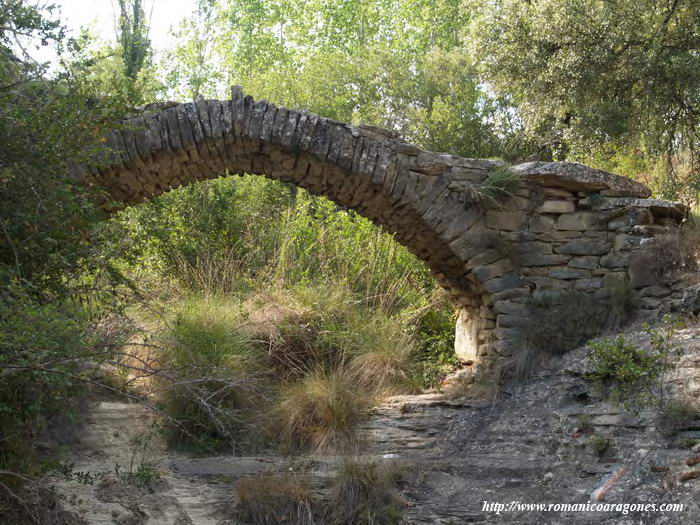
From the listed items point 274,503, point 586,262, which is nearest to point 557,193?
point 586,262

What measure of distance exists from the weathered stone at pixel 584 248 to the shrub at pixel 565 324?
1.47 ft

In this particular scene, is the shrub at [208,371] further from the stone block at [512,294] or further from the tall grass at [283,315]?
the stone block at [512,294]

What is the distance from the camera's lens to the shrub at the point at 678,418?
5453mm

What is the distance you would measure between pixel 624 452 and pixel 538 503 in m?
0.73

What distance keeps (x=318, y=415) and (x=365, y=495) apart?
5.74ft

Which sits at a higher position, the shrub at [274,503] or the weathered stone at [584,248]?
the weathered stone at [584,248]

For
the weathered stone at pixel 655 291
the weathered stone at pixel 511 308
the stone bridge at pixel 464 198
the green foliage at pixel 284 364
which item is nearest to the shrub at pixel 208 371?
the green foliage at pixel 284 364

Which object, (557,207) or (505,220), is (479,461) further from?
(557,207)

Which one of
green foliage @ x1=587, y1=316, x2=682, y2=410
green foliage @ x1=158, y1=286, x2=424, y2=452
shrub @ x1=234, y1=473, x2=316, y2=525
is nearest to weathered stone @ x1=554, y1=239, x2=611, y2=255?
green foliage @ x1=587, y1=316, x2=682, y2=410

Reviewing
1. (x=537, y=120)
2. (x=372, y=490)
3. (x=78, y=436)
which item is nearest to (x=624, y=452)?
(x=372, y=490)

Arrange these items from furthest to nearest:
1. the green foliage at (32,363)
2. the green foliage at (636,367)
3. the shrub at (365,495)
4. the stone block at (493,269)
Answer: the stone block at (493,269) → the green foliage at (636,367) → the shrub at (365,495) → the green foliage at (32,363)

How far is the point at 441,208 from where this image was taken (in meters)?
7.68

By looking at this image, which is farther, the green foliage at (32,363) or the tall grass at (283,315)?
the tall grass at (283,315)

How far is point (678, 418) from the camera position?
5.47m
